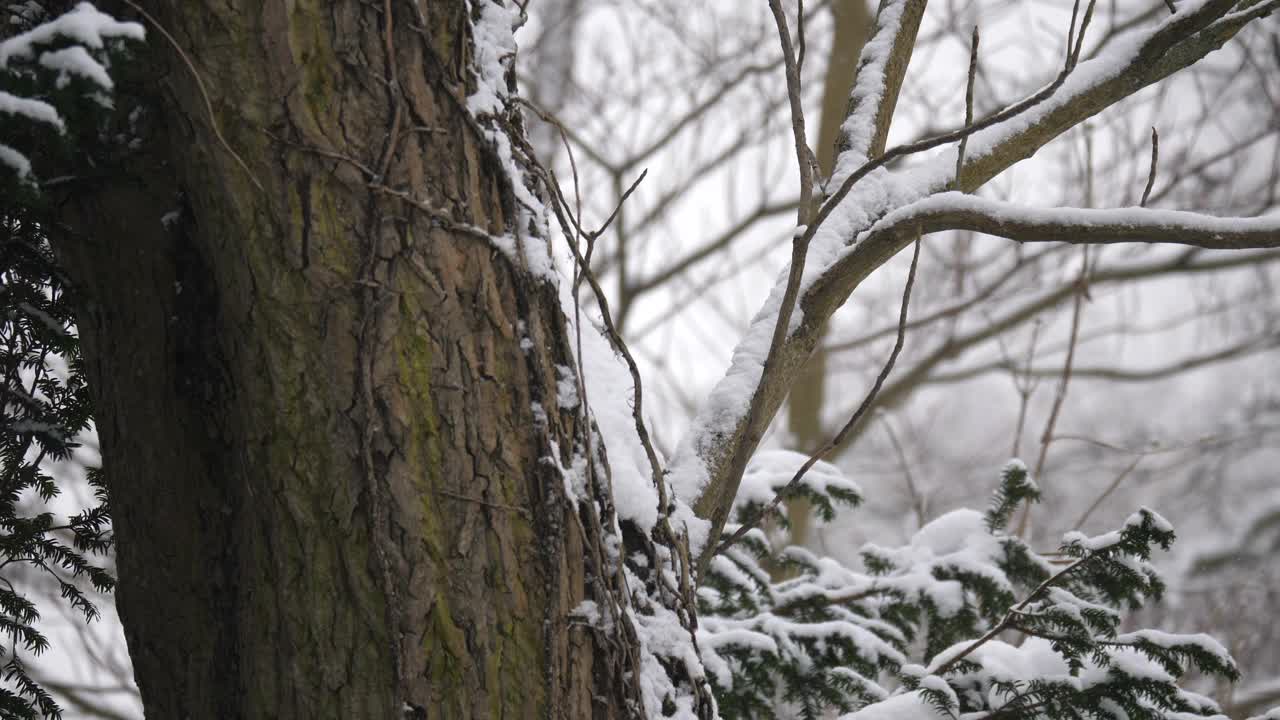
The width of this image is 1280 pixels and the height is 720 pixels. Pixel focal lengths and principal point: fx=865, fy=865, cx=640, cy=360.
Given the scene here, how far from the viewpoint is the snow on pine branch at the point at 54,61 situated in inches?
37.7

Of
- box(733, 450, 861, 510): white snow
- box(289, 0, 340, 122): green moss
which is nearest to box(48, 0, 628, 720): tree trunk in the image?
box(289, 0, 340, 122): green moss

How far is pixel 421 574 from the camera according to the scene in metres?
1.08

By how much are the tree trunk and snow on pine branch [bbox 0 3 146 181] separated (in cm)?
8

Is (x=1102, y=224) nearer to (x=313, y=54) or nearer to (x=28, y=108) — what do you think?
(x=313, y=54)

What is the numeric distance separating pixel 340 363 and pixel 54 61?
1.47ft

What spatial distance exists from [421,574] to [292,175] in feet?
1.68

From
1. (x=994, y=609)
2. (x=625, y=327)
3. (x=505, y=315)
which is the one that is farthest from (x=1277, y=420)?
(x=505, y=315)

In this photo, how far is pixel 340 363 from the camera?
41.7 inches

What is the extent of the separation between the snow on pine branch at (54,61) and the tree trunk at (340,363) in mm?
82

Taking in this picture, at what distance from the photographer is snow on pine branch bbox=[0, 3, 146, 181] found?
96 cm

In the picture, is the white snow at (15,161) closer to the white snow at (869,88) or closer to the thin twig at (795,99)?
the thin twig at (795,99)

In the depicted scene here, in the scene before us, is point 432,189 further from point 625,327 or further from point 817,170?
point 625,327

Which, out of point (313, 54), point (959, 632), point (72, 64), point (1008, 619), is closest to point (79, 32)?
point (72, 64)

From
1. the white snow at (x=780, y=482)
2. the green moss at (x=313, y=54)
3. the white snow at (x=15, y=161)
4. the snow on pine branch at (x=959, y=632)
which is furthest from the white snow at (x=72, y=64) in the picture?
the white snow at (x=780, y=482)
